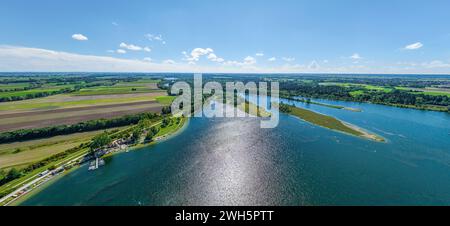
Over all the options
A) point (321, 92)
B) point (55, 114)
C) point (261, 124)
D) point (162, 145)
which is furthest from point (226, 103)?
point (321, 92)

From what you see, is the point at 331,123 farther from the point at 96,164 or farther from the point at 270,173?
the point at 96,164

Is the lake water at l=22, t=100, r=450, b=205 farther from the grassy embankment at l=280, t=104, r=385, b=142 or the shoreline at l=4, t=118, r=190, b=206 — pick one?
the grassy embankment at l=280, t=104, r=385, b=142

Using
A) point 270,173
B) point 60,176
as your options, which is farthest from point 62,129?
point 270,173

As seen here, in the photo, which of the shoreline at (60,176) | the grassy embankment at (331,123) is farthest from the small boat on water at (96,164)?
the grassy embankment at (331,123)

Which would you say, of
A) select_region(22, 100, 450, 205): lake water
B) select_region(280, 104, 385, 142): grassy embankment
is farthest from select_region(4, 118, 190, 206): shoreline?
select_region(280, 104, 385, 142): grassy embankment

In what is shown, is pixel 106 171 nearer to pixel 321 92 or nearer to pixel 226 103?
pixel 226 103

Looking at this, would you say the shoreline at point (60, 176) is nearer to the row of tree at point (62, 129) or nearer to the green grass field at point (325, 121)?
the row of tree at point (62, 129)

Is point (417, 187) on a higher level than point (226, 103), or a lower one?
lower
